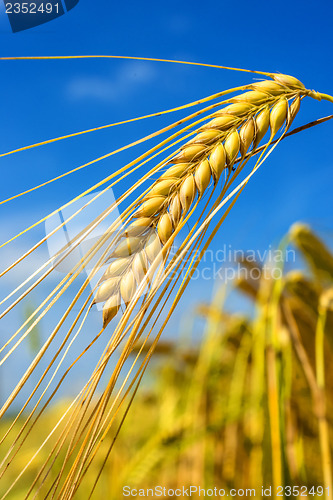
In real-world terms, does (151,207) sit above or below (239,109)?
below

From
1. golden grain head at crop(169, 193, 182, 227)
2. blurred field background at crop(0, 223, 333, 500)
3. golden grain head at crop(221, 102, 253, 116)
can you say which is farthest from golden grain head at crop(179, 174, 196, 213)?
blurred field background at crop(0, 223, 333, 500)

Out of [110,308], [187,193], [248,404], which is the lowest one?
[248,404]

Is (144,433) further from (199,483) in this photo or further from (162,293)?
(162,293)

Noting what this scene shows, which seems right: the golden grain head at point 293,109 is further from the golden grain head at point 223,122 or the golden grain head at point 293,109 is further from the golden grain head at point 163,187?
the golden grain head at point 163,187

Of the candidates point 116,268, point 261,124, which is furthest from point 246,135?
Answer: point 116,268

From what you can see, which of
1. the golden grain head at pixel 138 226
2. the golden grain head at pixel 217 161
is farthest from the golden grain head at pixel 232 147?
the golden grain head at pixel 138 226

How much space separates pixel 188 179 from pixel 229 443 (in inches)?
44.2

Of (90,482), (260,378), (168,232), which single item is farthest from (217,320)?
(90,482)

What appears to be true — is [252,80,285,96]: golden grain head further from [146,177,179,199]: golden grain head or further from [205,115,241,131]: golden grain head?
[146,177,179,199]: golden grain head

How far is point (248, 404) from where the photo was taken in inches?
47.8

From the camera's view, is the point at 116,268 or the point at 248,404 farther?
the point at 248,404

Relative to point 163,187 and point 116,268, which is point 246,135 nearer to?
point 163,187

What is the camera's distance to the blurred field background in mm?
903

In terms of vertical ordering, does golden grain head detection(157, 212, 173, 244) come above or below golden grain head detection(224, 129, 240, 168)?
below
